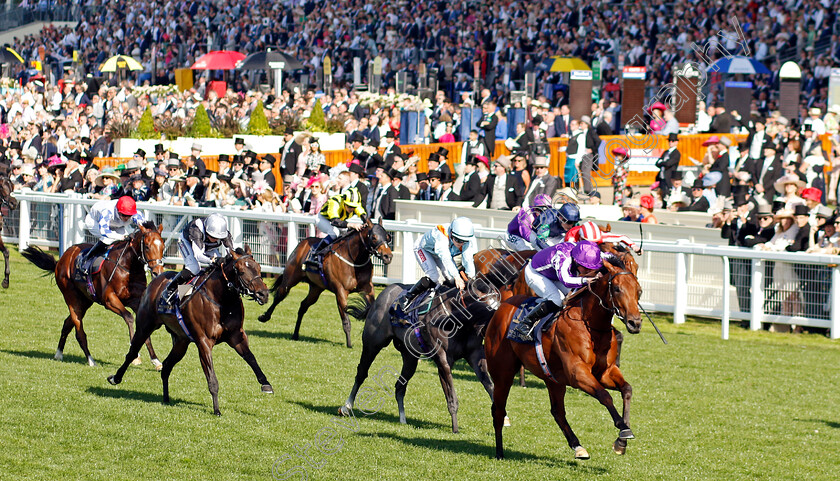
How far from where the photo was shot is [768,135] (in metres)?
18.3

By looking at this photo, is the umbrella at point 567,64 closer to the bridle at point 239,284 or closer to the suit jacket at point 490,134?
the suit jacket at point 490,134

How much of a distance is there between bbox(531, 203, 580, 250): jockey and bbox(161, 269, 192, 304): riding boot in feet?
9.71

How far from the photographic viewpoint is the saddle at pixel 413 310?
9.40 metres

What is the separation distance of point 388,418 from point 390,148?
1071 cm

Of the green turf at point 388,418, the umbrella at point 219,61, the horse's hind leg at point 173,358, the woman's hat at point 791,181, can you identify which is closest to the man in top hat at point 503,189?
the green turf at point 388,418

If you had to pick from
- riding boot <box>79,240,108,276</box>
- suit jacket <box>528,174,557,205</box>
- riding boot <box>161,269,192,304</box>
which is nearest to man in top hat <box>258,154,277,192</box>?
suit jacket <box>528,174,557,205</box>

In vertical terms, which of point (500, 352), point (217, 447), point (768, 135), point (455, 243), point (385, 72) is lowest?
point (217, 447)

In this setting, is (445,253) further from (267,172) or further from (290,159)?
(290,159)

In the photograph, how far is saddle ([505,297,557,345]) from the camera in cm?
817

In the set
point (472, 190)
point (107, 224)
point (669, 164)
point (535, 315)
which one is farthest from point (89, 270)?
point (669, 164)

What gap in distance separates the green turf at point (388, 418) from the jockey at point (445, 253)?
3.51 feet

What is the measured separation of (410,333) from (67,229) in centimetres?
1038

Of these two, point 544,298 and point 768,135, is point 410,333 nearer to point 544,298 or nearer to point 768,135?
point 544,298

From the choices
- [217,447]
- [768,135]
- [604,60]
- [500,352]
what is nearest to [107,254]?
[217,447]
